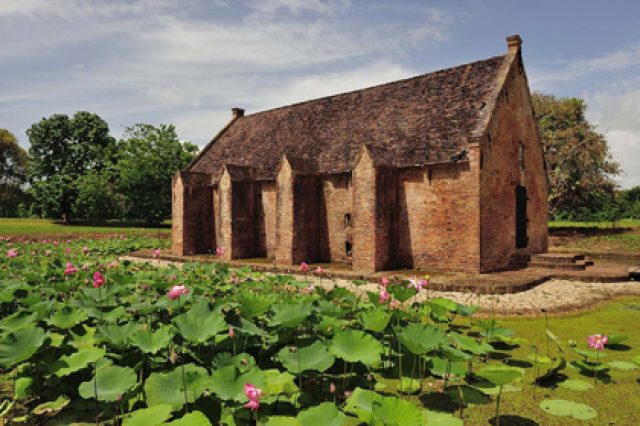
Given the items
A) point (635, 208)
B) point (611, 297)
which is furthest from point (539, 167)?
point (635, 208)

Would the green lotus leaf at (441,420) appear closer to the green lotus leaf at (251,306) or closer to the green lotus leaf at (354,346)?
the green lotus leaf at (354,346)

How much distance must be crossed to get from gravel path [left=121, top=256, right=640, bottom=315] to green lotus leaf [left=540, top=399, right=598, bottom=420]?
4312mm

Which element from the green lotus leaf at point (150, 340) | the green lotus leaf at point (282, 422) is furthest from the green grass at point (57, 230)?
the green lotus leaf at point (282, 422)

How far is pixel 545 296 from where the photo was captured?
11.3 meters

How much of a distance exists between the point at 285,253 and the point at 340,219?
9.67 ft

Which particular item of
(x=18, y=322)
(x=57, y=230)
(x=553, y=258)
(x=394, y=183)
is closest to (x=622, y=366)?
(x=18, y=322)

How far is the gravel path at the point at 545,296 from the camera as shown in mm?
9734

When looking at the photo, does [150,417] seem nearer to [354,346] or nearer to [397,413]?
[397,413]

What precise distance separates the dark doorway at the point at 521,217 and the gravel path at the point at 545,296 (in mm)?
3861

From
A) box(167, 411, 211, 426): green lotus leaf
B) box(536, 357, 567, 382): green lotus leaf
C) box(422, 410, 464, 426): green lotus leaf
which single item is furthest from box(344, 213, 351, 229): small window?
box(167, 411, 211, 426): green lotus leaf

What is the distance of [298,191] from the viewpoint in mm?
18219

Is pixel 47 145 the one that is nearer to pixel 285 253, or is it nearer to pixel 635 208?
pixel 285 253

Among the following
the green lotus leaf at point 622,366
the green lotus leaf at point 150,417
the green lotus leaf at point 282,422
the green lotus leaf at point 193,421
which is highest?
the green lotus leaf at point 193,421

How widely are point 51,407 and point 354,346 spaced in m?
3.08
